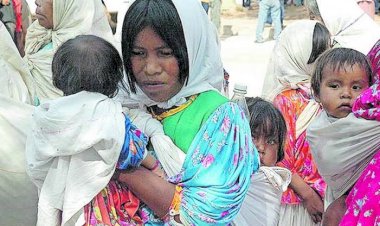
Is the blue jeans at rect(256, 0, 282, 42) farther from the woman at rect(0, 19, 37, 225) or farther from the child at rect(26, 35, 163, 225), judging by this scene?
the child at rect(26, 35, 163, 225)

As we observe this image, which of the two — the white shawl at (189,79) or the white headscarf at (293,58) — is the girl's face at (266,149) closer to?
the white headscarf at (293,58)

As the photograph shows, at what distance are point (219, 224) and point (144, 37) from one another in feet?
1.94

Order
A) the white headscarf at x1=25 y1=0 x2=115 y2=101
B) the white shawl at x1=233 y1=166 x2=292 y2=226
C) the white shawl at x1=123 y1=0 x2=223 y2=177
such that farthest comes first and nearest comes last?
the white headscarf at x1=25 y1=0 x2=115 y2=101, the white shawl at x1=233 y1=166 x2=292 y2=226, the white shawl at x1=123 y1=0 x2=223 y2=177

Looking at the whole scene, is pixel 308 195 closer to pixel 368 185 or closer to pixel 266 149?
pixel 266 149

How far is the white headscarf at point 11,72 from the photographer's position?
330 cm

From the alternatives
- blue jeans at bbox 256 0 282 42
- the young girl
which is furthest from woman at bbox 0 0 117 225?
blue jeans at bbox 256 0 282 42

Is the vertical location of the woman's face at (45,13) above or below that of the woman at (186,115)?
below

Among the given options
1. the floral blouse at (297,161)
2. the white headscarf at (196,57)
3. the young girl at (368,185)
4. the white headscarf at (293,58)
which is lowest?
the floral blouse at (297,161)

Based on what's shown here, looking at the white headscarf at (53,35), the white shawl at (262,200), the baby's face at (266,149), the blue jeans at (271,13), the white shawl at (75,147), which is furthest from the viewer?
the blue jeans at (271,13)

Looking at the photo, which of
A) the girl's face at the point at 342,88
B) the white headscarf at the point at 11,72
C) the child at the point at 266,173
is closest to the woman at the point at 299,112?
the child at the point at 266,173

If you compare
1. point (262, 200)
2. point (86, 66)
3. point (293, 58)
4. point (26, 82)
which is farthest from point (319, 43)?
point (86, 66)

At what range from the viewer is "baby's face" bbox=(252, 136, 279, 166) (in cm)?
297

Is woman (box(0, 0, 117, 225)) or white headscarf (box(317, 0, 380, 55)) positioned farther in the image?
white headscarf (box(317, 0, 380, 55))

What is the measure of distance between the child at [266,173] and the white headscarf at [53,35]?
184 cm
